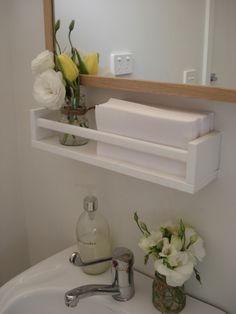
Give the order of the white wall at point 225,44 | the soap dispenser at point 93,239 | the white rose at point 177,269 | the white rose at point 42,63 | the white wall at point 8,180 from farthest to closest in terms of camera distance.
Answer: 1. the white wall at point 8,180
2. the soap dispenser at point 93,239
3. the white rose at point 42,63
4. the white rose at point 177,269
5. the white wall at point 225,44

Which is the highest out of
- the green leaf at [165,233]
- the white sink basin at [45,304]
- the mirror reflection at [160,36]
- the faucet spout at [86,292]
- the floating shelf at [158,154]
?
the mirror reflection at [160,36]

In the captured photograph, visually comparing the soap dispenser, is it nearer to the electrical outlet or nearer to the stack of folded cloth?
the stack of folded cloth

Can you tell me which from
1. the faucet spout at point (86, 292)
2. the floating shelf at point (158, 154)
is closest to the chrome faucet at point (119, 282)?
the faucet spout at point (86, 292)

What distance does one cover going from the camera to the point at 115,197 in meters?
1.15

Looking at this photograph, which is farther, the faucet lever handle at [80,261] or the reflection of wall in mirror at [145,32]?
the faucet lever handle at [80,261]

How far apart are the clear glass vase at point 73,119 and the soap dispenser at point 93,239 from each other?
22 cm

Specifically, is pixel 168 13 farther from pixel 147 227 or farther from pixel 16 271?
pixel 16 271

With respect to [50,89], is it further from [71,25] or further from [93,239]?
[93,239]

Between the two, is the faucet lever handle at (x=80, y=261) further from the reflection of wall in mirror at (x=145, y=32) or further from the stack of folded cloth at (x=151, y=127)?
the reflection of wall in mirror at (x=145, y=32)

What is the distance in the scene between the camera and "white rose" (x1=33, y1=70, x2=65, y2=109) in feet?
3.20

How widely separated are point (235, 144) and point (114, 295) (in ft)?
1.75

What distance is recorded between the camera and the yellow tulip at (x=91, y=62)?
1.02 meters

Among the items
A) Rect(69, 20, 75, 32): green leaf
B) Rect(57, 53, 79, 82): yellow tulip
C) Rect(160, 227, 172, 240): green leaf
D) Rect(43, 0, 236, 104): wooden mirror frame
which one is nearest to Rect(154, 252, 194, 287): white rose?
Rect(160, 227, 172, 240): green leaf

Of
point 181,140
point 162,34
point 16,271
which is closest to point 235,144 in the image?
point 181,140
